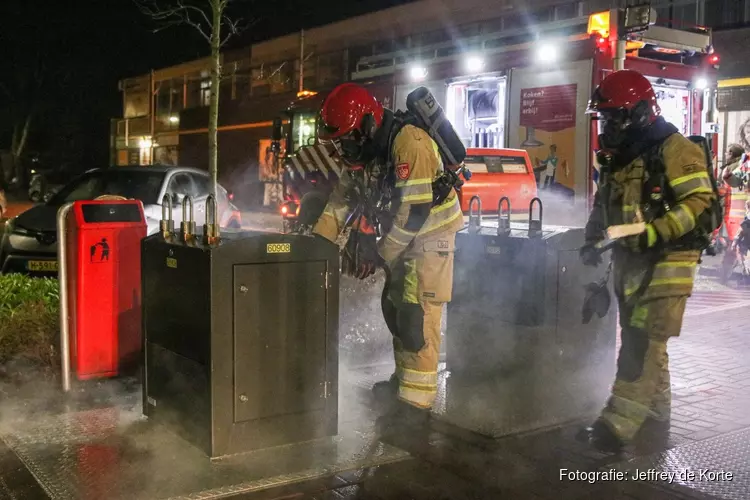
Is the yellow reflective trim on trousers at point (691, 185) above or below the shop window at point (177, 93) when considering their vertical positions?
below

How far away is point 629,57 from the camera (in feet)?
37.0

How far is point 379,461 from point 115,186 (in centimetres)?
694

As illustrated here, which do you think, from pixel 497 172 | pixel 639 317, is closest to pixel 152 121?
pixel 497 172

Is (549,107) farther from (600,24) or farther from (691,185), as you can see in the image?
(691,185)

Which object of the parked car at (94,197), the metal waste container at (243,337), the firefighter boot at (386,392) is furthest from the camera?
the parked car at (94,197)

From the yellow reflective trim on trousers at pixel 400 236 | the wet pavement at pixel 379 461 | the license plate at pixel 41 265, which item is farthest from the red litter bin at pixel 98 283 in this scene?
the license plate at pixel 41 265

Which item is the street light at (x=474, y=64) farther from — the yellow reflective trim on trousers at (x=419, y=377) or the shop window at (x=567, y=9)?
the yellow reflective trim on trousers at (x=419, y=377)

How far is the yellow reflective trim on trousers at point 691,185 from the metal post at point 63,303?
153 inches

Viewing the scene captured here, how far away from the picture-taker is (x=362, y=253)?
4.82 metres

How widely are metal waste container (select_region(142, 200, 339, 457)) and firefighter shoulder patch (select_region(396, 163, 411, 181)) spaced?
1.94ft

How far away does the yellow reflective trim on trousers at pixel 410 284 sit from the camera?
4.87 meters

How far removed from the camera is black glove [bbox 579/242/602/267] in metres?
4.61

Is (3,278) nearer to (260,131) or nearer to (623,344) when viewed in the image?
(623,344)

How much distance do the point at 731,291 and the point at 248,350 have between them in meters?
8.46
